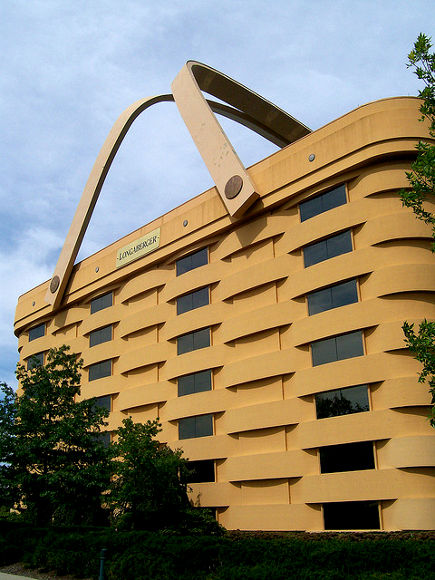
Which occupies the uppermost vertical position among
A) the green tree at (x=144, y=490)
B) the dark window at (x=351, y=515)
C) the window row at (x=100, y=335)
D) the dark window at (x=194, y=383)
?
the window row at (x=100, y=335)

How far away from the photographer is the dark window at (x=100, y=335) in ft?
130

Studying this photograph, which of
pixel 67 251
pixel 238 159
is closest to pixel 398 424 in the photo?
pixel 238 159

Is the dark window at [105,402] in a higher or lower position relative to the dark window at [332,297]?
lower

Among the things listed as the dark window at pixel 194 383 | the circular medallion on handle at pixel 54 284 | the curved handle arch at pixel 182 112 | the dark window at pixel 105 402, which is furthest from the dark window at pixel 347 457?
the circular medallion on handle at pixel 54 284

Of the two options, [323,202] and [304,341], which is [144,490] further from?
[323,202]

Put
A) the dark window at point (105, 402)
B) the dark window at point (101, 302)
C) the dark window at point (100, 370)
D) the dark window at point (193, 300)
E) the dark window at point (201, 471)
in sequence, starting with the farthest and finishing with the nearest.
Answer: the dark window at point (101, 302)
the dark window at point (100, 370)
the dark window at point (105, 402)
the dark window at point (193, 300)
the dark window at point (201, 471)

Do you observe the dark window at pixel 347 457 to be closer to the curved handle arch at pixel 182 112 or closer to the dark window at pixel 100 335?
the dark window at pixel 100 335

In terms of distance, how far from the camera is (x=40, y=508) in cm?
2733

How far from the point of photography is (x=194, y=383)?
32.3 metres

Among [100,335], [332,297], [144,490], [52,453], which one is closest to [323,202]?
[332,297]

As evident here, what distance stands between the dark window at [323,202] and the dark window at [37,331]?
26.9 metres

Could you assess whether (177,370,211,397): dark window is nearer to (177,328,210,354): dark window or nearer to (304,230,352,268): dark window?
(177,328,210,354): dark window

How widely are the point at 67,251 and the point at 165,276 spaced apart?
12.1 metres

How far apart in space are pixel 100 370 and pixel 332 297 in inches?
752
